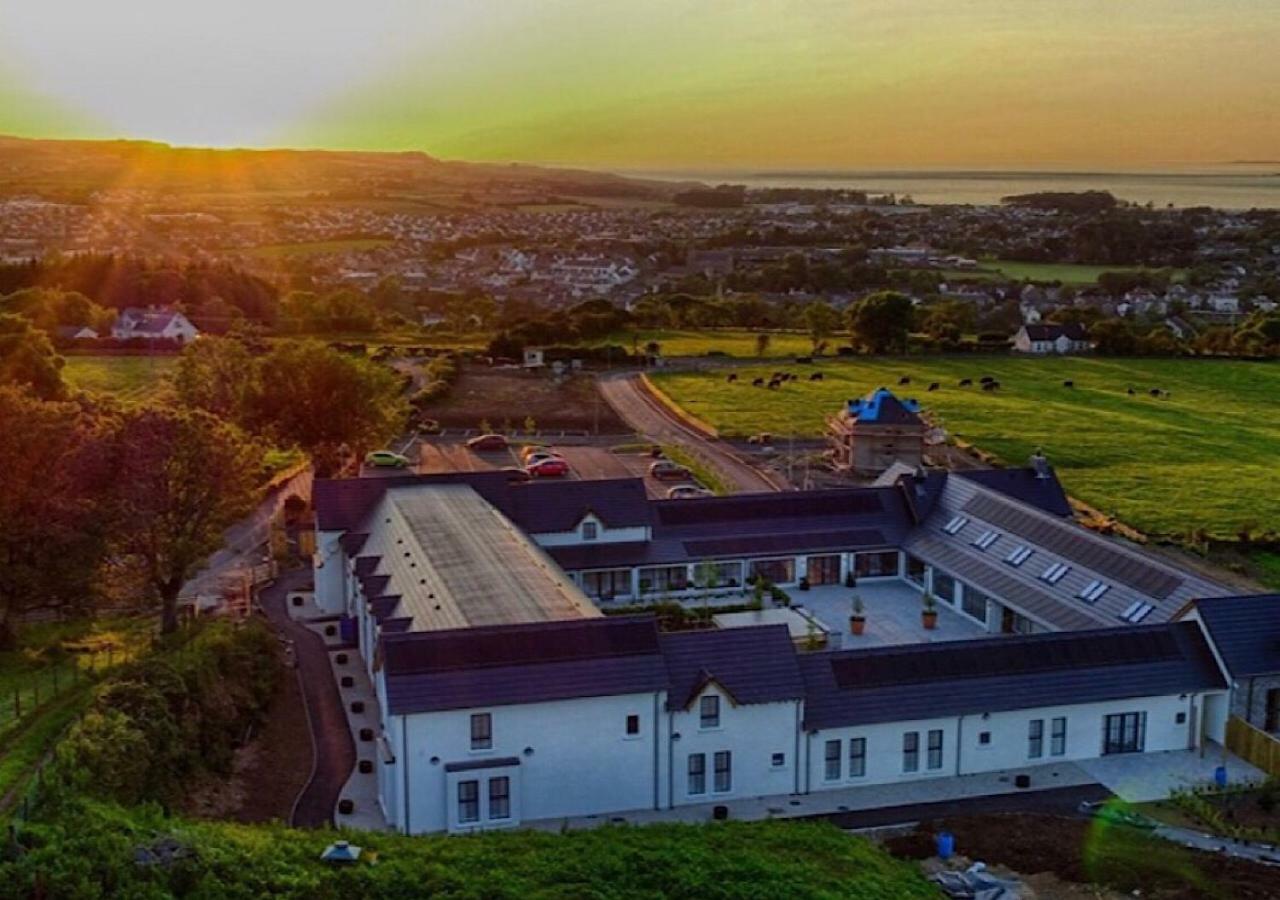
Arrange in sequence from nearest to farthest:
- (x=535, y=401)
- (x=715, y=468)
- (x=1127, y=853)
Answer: (x=1127, y=853), (x=715, y=468), (x=535, y=401)

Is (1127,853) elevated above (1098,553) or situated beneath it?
situated beneath

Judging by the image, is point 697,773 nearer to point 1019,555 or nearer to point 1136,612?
point 1136,612

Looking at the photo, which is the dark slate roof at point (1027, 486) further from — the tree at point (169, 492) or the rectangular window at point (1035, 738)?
the tree at point (169, 492)

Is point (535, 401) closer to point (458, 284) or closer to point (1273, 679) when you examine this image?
point (1273, 679)

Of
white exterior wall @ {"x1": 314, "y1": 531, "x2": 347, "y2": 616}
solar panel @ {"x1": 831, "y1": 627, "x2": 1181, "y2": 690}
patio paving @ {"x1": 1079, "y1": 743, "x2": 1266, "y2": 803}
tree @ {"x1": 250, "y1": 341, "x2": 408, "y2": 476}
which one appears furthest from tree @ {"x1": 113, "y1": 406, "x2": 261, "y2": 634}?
patio paving @ {"x1": 1079, "y1": 743, "x2": 1266, "y2": 803}

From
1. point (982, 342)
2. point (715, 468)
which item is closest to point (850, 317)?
point (982, 342)

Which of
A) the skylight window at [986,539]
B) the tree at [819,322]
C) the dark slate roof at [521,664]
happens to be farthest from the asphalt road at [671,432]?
the dark slate roof at [521,664]

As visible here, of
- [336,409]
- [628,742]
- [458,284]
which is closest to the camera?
[628,742]

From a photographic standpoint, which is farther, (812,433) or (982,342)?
(982,342)
